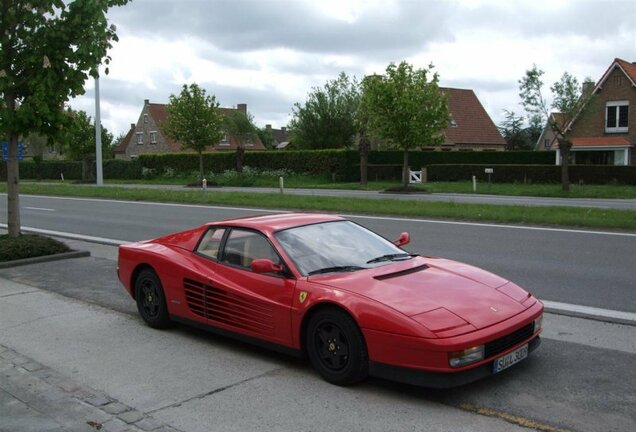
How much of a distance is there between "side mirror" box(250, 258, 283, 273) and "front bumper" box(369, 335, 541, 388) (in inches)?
45.5

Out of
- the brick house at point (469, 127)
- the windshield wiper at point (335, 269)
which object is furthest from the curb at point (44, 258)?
the brick house at point (469, 127)

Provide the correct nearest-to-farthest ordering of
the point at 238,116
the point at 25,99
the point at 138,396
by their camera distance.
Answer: the point at 138,396
the point at 25,99
the point at 238,116

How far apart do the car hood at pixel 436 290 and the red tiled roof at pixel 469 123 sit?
177 feet

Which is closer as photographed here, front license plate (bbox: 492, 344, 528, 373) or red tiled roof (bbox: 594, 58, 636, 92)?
front license plate (bbox: 492, 344, 528, 373)

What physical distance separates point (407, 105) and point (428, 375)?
25821 mm

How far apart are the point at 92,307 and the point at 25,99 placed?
4.41 metres

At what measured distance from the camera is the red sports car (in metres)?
4.41

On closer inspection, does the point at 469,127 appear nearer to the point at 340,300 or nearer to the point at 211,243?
the point at 211,243

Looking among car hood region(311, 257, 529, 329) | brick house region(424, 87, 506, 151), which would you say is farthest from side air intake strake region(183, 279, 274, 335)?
brick house region(424, 87, 506, 151)

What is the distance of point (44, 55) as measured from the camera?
10.0 metres

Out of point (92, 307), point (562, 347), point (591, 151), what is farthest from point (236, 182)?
point (562, 347)

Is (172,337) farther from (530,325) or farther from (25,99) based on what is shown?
(25,99)

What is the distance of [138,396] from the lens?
4762 mm

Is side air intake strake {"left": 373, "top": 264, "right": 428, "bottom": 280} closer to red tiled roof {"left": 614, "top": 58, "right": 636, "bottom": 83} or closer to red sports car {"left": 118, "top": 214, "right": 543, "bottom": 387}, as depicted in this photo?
red sports car {"left": 118, "top": 214, "right": 543, "bottom": 387}
